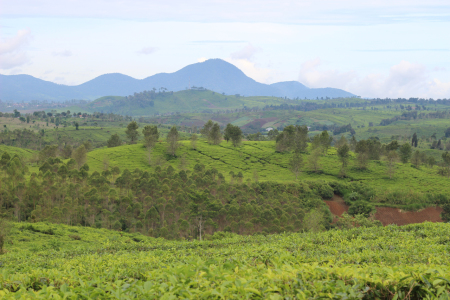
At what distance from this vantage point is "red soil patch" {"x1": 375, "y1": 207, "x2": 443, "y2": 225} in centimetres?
5600

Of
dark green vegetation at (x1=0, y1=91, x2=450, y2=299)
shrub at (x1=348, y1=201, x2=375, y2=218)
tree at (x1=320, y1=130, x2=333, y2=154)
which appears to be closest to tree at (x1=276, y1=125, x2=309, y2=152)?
dark green vegetation at (x1=0, y1=91, x2=450, y2=299)

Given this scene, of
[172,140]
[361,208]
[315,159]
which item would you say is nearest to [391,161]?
[315,159]

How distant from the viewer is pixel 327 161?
3469 inches

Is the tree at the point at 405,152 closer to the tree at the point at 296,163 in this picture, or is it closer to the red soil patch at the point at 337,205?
the tree at the point at 296,163

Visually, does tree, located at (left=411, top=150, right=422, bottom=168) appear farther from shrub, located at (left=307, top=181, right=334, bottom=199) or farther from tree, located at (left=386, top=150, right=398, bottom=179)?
shrub, located at (left=307, top=181, right=334, bottom=199)

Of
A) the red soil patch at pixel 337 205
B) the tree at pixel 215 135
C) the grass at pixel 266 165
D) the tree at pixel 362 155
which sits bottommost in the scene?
the red soil patch at pixel 337 205

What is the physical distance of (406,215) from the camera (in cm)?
5753

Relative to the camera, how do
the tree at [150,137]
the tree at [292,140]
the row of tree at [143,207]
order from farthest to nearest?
the tree at [292,140]
the tree at [150,137]
the row of tree at [143,207]

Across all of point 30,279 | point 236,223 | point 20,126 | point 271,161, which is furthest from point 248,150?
point 20,126

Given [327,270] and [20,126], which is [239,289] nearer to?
[327,270]

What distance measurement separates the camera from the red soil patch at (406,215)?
56.0 metres

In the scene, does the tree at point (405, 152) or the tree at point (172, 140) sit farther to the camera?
the tree at point (172, 140)

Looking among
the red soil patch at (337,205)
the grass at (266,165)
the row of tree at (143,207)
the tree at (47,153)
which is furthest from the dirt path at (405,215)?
the tree at (47,153)

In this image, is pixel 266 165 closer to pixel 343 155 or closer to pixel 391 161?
pixel 343 155
